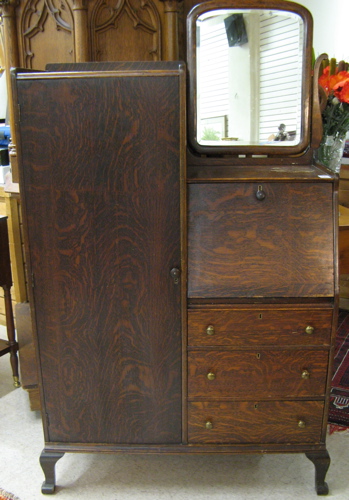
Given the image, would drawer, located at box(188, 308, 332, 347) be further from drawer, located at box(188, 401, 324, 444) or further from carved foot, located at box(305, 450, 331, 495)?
carved foot, located at box(305, 450, 331, 495)

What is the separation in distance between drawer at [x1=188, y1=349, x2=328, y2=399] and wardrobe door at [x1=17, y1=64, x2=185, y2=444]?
8 centimetres

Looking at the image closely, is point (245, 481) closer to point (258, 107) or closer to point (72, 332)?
point (72, 332)

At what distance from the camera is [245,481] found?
1712mm

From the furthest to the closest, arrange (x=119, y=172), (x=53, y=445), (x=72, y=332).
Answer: (x=53, y=445) → (x=72, y=332) → (x=119, y=172)

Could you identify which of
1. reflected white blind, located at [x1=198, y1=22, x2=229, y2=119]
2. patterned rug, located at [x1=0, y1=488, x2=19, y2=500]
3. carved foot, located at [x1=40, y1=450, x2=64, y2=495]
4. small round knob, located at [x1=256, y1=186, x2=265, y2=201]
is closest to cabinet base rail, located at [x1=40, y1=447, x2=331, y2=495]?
carved foot, located at [x1=40, y1=450, x2=64, y2=495]

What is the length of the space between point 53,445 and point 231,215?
3.40 ft

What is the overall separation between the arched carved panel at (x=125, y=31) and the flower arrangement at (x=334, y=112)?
697mm

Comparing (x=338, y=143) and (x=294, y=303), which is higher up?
(x=338, y=143)

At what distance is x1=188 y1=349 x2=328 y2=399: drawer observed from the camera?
1524mm

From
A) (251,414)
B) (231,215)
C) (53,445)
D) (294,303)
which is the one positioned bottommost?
(53,445)

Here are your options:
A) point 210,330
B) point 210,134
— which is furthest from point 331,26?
point 210,330

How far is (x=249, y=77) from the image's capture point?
1742 millimetres

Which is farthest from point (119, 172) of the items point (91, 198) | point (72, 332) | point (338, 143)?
point (338, 143)

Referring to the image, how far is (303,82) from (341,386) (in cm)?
148
